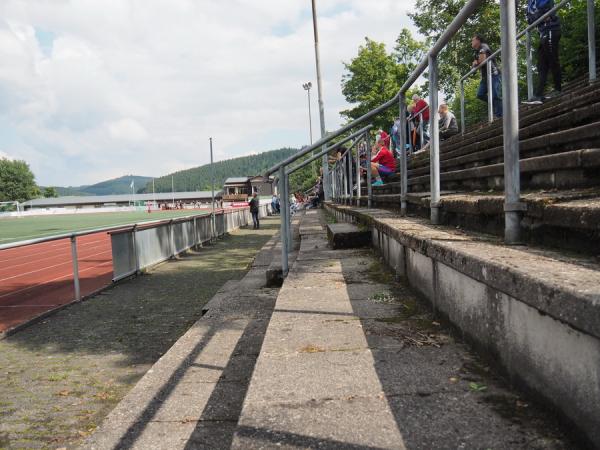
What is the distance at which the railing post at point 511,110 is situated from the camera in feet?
6.63

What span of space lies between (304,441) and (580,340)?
0.73m

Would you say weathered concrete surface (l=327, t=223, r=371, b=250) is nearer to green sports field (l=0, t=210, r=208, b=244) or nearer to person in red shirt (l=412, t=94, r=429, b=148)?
person in red shirt (l=412, t=94, r=429, b=148)

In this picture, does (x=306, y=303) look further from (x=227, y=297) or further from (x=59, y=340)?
(x=59, y=340)

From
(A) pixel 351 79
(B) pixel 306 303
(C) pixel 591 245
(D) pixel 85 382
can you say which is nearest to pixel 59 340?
(D) pixel 85 382

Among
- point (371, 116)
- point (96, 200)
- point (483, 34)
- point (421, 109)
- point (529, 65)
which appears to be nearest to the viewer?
point (371, 116)

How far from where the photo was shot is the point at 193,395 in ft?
8.61

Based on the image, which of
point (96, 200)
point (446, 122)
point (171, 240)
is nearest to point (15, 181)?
point (96, 200)

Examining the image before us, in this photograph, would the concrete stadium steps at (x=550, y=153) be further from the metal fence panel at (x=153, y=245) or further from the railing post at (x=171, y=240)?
the railing post at (x=171, y=240)

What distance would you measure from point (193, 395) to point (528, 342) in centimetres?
179

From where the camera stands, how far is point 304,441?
1.32 m

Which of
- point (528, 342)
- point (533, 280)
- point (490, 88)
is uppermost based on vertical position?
point (490, 88)

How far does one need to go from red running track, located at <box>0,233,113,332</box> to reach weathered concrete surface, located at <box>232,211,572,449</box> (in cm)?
539

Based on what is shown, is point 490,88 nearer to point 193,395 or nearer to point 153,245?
point 153,245

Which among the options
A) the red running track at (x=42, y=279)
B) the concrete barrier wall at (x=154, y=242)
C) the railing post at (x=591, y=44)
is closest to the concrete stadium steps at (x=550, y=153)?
the railing post at (x=591, y=44)
